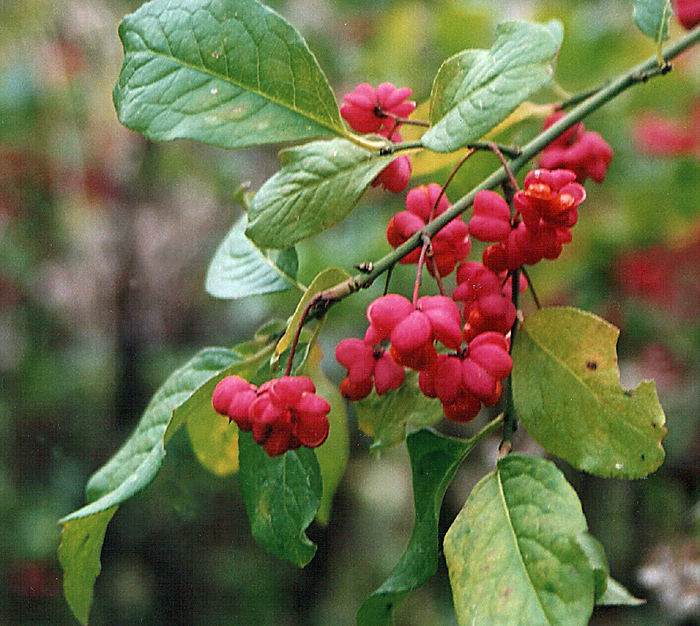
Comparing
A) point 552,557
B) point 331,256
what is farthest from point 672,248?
point 552,557

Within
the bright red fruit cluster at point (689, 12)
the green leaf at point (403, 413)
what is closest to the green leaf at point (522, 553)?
the green leaf at point (403, 413)

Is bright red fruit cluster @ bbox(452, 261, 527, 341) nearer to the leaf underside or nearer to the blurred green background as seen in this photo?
Answer: the leaf underside

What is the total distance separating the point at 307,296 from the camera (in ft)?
1.89

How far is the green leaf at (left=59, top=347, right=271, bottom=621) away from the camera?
0.64 metres

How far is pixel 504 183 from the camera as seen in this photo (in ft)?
2.20

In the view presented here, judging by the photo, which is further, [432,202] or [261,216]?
[432,202]

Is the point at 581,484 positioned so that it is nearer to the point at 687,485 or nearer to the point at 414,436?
the point at 687,485

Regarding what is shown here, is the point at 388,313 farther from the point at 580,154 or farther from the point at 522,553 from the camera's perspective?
the point at 580,154

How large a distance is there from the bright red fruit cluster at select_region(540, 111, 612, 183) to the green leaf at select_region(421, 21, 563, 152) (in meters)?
0.19

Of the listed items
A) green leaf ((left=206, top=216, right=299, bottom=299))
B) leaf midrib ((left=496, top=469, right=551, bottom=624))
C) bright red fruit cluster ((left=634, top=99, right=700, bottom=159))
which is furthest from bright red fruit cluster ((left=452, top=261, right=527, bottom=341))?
bright red fruit cluster ((left=634, top=99, right=700, bottom=159))

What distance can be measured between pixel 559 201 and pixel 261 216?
22cm

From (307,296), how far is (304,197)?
0.07 m

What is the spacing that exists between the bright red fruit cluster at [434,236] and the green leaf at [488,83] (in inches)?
3.4

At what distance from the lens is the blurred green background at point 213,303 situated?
1.79m
